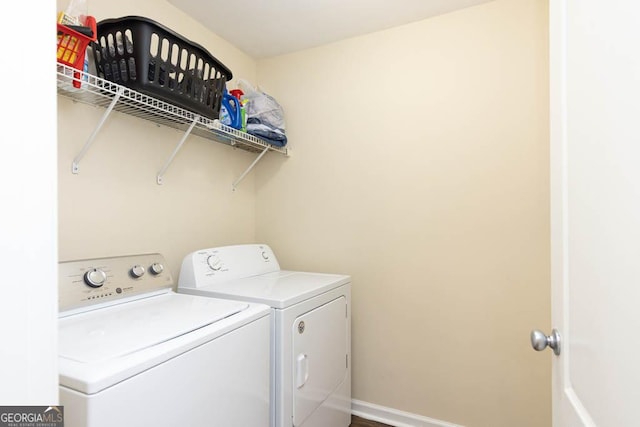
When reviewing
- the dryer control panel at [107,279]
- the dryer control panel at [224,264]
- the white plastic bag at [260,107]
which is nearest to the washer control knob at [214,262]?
the dryer control panel at [224,264]

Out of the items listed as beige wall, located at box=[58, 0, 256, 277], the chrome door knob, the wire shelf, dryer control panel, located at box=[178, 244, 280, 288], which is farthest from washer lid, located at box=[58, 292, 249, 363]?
the chrome door knob

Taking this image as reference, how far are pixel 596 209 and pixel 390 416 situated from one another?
1864mm

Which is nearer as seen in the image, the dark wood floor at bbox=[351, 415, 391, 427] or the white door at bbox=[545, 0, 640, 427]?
the white door at bbox=[545, 0, 640, 427]

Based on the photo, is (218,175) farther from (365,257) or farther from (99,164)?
(365,257)

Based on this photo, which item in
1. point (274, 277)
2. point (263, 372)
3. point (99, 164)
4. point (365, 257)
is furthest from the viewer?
point (365, 257)

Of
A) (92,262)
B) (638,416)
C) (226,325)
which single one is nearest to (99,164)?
(92,262)

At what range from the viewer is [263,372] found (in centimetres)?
124

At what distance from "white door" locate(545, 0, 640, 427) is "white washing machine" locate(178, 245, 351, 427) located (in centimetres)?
94

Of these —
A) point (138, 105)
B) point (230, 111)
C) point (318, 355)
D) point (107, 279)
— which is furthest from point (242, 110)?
point (318, 355)

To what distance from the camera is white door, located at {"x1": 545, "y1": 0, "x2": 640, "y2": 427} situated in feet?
1.65

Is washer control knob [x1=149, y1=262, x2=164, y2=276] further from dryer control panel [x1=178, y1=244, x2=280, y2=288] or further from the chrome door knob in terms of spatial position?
the chrome door knob

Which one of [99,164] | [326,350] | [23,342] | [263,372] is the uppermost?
[99,164]

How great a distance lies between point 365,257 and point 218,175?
1102 millimetres
